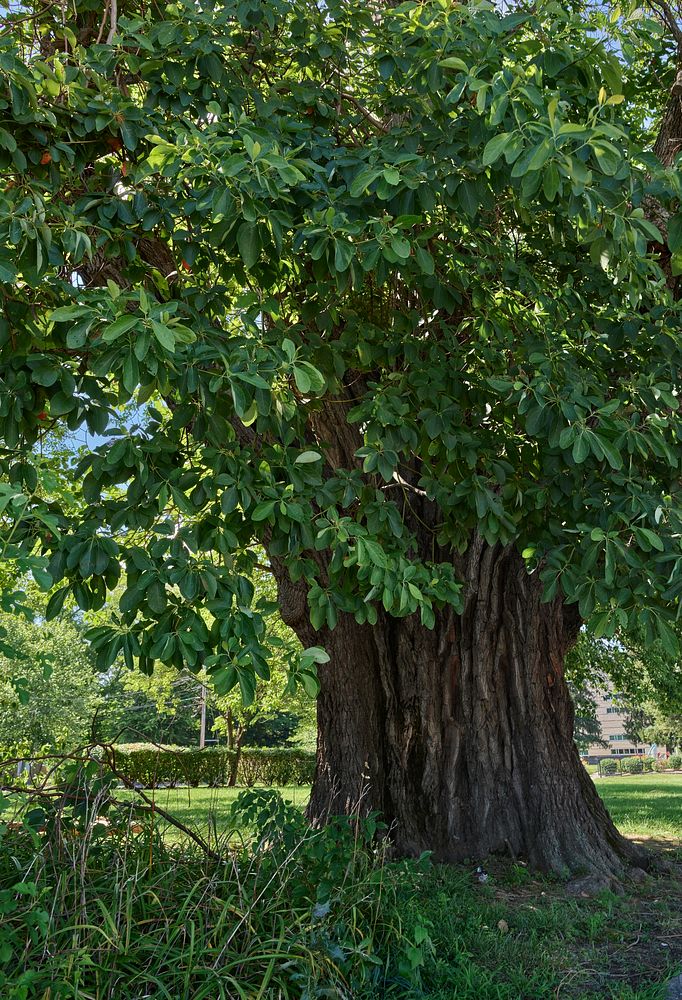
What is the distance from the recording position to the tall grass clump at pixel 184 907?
3.15 meters

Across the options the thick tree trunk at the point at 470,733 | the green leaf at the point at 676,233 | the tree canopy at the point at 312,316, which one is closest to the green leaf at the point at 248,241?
the tree canopy at the point at 312,316

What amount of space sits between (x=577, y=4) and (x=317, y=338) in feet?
11.4

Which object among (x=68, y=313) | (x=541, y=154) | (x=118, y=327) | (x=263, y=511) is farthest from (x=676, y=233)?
(x=68, y=313)

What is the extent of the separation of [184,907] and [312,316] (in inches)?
117

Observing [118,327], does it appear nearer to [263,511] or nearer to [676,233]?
[263,511]

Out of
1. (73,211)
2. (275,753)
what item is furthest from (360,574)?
(275,753)

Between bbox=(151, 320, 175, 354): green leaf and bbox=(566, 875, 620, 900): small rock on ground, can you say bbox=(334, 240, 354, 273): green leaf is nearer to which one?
bbox=(151, 320, 175, 354): green leaf

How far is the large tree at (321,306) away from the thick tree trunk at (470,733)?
0.42m

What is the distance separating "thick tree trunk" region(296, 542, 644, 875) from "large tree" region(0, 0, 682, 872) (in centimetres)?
42

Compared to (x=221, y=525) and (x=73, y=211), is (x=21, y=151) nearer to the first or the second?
(x=73, y=211)

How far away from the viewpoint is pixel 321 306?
4.73 meters

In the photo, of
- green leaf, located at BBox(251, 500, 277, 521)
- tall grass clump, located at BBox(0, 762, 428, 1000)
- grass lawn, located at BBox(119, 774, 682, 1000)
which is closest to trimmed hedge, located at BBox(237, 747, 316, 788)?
grass lawn, located at BBox(119, 774, 682, 1000)

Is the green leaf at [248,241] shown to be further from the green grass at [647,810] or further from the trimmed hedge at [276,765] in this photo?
the trimmed hedge at [276,765]

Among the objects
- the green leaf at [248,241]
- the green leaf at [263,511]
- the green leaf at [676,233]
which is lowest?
the green leaf at [263,511]
